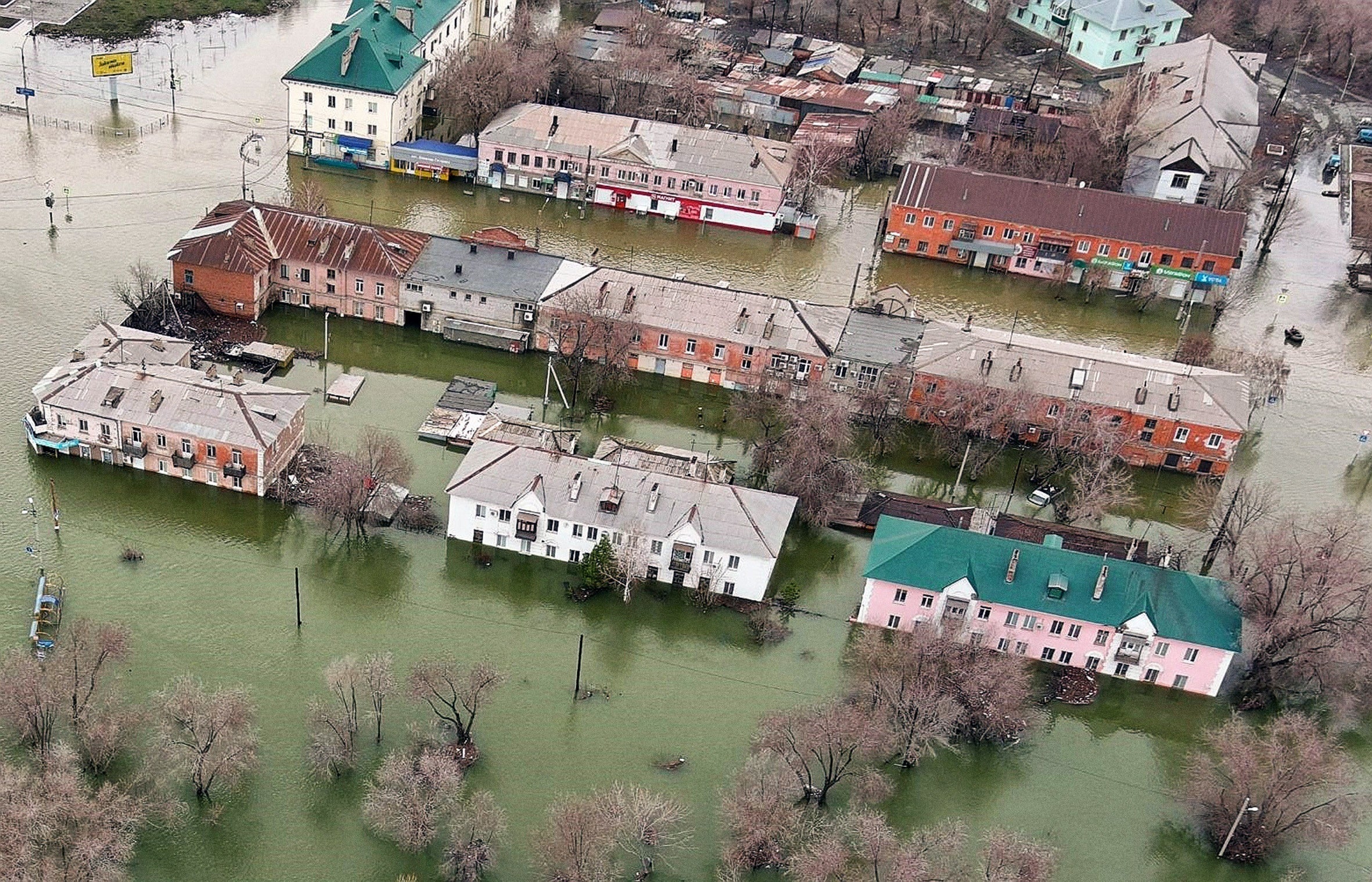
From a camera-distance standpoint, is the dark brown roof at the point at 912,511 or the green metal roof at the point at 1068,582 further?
the dark brown roof at the point at 912,511

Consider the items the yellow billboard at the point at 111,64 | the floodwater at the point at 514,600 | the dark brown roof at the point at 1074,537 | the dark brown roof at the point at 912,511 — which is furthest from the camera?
the yellow billboard at the point at 111,64

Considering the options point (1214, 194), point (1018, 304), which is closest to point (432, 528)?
point (1018, 304)

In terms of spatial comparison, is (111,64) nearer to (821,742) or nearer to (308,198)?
(308,198)

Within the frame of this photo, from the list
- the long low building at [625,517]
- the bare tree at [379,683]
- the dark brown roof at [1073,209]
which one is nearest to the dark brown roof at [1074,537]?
the long low building at [625,517]

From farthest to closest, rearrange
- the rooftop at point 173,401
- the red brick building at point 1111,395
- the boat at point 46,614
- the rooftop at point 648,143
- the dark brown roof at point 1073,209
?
the rooftop at point 648,143 < the dark brown roof at point 1073,209 < the red brick building at point 1111,395 < the rooftop at point 173,401 < the boat at point 46,614

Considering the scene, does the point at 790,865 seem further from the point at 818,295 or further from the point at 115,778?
the point at 818,295

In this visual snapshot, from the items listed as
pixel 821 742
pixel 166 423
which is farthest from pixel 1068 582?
pixel 166 423

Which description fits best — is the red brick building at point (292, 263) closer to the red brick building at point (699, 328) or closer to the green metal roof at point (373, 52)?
the red brick building at point (699, 328)
